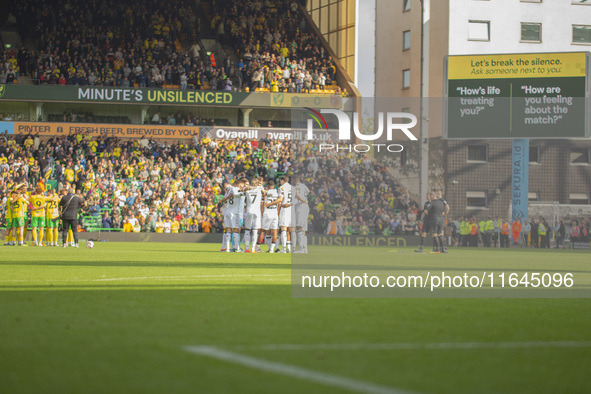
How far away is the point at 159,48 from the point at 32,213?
78.4 ft

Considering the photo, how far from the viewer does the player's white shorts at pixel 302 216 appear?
2412 cm

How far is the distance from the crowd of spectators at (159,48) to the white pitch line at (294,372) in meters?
43.5

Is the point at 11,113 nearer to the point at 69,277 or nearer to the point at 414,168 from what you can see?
the point at 414,168

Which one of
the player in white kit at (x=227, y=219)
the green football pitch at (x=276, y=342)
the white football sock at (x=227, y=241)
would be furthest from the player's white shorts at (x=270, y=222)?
the green football pitch at (x=276, y=342)

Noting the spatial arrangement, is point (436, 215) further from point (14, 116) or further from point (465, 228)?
point (14, 116)

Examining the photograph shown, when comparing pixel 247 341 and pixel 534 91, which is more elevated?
pixel 534 91

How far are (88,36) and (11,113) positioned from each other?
629cm

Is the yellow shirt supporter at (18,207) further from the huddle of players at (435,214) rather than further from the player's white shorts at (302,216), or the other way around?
the huddle of players at (435,214)

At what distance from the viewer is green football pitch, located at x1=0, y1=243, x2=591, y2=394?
17.5 feet

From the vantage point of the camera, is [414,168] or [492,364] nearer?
[492,364]

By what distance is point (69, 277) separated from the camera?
13.9 m

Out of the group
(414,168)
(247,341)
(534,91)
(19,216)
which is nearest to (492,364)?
(247,341)

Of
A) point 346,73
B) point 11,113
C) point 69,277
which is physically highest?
point 346,73

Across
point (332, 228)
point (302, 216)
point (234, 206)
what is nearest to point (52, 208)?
point (234, 206)
